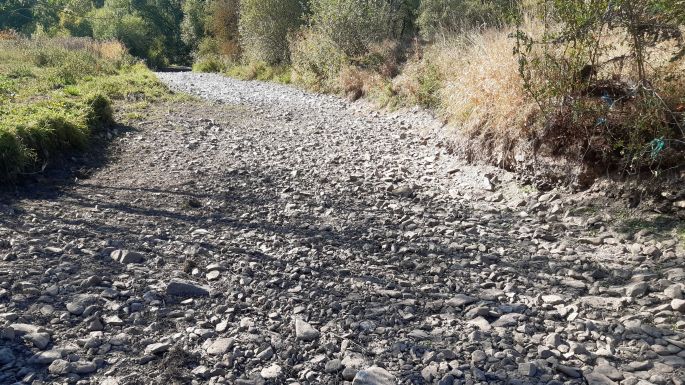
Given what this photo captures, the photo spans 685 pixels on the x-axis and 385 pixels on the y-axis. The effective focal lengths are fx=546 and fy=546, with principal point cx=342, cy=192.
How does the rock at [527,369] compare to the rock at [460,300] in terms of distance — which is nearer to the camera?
the rock at [527,369]

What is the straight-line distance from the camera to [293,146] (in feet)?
32.7

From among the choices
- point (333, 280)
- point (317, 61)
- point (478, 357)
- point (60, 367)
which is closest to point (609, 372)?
point (478, 357)

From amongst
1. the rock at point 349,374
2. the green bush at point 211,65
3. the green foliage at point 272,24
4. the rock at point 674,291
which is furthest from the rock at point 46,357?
the green bush at point 211,65

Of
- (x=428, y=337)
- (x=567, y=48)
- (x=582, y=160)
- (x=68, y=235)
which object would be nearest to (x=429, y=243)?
(x=428, y=337)

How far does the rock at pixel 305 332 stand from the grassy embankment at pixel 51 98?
Answer: 16.0 ft

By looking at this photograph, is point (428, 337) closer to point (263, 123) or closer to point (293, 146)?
point (293, 146)

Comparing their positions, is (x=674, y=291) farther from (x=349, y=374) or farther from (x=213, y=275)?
(x=213, y=275)

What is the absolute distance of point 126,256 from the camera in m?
4.93

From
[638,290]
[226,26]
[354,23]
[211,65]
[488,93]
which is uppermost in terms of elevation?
[226,26]

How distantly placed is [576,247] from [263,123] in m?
8.45

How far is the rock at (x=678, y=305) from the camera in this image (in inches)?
155

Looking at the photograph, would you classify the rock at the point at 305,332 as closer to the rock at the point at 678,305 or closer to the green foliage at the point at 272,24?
the rock at the point at 678,305

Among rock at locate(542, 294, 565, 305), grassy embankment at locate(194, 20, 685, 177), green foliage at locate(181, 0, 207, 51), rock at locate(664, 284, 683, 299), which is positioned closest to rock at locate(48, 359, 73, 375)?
rock at locate(542, 294, 565, 305)

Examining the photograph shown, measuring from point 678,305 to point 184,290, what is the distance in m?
3.72
